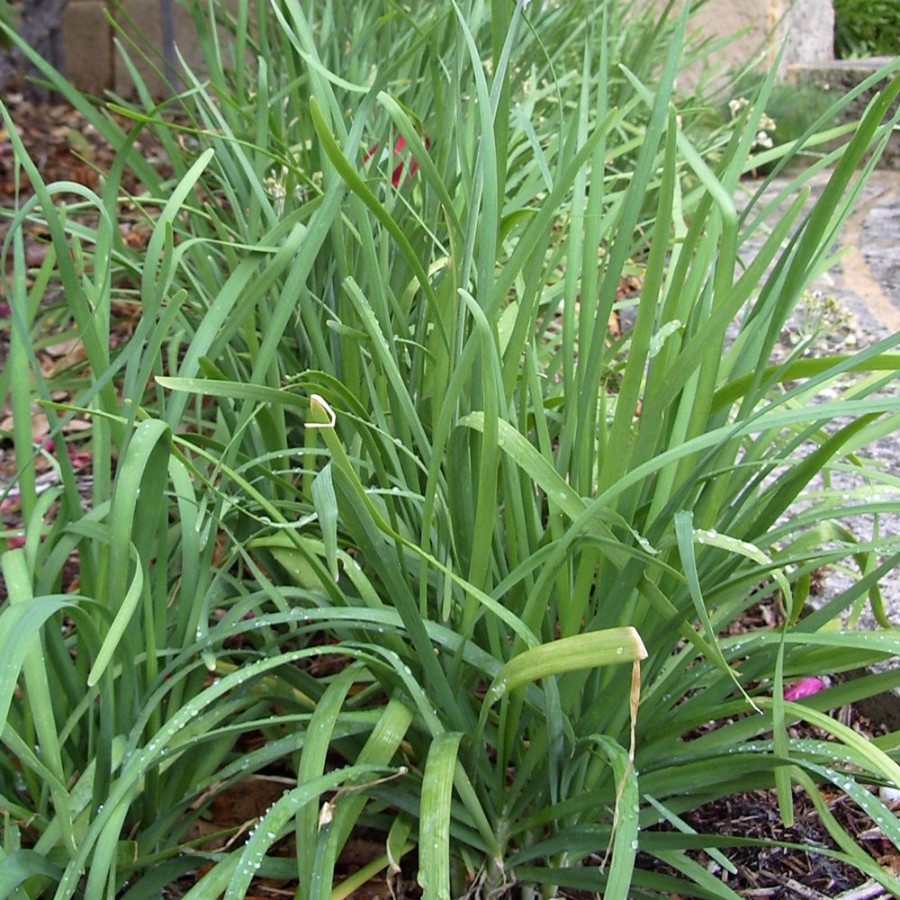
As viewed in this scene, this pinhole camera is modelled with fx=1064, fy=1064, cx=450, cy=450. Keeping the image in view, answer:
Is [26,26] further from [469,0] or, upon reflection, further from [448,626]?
[448,626]

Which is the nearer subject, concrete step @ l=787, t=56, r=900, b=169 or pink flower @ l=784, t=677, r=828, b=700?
pink flower @ l=784, t=677, r=828, b=700

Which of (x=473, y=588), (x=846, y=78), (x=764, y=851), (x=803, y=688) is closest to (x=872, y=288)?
(x=803, y=688)

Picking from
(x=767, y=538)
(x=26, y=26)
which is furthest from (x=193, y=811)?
(x=26, y=26)

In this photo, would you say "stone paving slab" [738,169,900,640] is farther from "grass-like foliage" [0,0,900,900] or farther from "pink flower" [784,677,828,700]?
"grass-like foliage" [0,0,900,900]

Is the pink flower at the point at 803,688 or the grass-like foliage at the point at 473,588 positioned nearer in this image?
the grass-like foliage at the point at 473,588

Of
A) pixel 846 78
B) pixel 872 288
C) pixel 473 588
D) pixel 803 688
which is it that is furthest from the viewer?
pixel 846 78

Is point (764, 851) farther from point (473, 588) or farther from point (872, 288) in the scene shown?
point (872, 288)

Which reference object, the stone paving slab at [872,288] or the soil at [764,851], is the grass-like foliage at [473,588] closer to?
the soil at [764,851]

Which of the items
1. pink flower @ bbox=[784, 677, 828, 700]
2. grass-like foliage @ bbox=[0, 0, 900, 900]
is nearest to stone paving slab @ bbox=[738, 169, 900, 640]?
pink flower @ bbox=[784, 677, 828, 700]

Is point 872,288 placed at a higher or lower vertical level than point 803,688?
lower

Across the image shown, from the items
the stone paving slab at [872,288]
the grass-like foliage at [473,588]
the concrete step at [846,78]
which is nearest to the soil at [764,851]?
the grass-like foliage at [473,588]

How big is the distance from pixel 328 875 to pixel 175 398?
46cm

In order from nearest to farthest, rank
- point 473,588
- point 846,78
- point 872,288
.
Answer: point 473,588 < point 872,288 < point 846,78

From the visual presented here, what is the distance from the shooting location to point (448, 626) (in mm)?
1026
